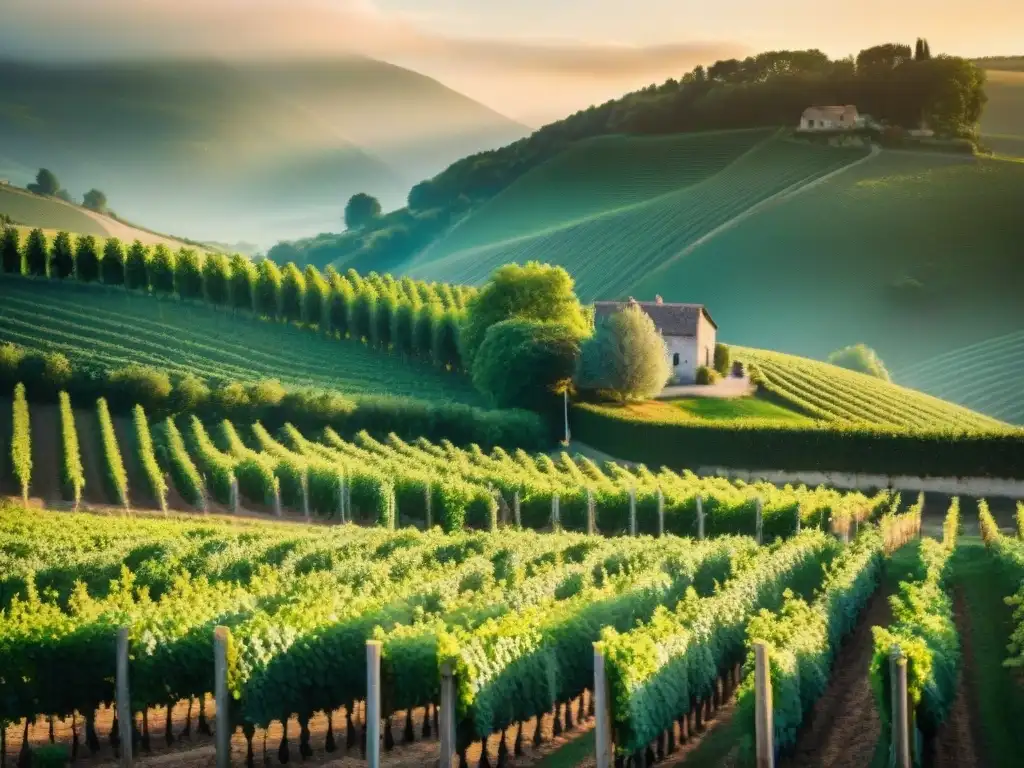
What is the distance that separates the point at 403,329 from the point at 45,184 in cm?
8479

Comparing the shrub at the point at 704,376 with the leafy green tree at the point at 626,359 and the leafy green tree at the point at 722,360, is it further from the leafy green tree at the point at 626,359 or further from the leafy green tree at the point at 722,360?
the leafy green tree at the point at 626,359

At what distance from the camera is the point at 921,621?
2031 cm

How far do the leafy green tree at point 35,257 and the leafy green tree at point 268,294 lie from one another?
12.9 m

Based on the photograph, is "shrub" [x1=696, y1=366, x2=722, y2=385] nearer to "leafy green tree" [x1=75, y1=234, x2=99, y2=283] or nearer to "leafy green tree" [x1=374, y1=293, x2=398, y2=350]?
"leafy green tree" [x1=374, y1=293, x2=398, y2=350]

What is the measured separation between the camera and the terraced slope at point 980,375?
11488 cm

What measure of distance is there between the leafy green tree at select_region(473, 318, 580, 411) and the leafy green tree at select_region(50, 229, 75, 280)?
98.9ft

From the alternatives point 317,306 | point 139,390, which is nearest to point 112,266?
point 317,306

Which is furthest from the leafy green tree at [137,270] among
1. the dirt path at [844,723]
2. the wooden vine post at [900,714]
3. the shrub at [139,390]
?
the wooden vine post at [900,714]

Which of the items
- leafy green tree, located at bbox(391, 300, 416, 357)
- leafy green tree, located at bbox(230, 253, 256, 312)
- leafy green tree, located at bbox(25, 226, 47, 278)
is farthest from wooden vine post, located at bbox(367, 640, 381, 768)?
leafy green tree, located at bbox(25, 226, 47, 278)

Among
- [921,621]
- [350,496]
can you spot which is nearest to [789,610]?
[921,621]

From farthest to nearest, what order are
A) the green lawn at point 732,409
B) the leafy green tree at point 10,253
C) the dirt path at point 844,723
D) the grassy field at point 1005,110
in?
the grassy field at point 1005,110
the leafy green tree at point 10,253
the green lawn at point 732,409
the dirt path at point 844,723

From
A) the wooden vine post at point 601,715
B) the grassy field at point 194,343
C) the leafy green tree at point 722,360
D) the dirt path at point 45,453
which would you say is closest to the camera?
the wooden vine post at point 601,715

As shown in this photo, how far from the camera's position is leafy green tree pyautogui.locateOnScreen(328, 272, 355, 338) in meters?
92.0

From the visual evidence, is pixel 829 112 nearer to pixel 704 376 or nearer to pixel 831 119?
pixel 831 119
